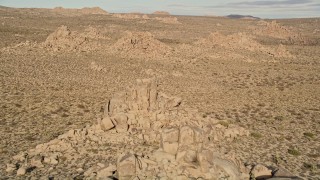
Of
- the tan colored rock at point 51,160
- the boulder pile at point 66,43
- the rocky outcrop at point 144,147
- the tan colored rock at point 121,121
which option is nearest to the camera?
the rocky outcrop at point 144,147

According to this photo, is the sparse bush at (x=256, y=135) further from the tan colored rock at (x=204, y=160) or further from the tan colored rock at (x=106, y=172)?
the tan colored rock at (x=106, y=172)

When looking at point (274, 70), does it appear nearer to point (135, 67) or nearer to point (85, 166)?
point (135, 67)

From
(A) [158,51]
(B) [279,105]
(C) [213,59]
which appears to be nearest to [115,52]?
(A) [158,51]

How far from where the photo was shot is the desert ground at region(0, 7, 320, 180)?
20506mm

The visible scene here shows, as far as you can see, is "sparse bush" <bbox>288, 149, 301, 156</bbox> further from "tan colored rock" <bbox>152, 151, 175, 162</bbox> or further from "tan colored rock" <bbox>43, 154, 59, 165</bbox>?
"tan colored rock" <bbox>43, 154, 59, 165</bbox>

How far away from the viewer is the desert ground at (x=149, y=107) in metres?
20.5

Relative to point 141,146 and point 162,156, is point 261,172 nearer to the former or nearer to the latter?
point 162,156

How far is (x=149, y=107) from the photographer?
2709 cm

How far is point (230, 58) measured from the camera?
206 feet

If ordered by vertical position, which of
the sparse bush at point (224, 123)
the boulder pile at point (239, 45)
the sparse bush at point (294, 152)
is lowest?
the sparse bush at point (294, 152)

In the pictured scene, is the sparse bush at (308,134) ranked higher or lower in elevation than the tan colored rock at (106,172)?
lower

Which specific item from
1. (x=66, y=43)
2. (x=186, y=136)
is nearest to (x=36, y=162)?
(x=186, y=136)

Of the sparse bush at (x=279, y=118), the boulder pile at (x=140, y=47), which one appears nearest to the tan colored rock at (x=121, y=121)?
the sparse bush at (x=279, y=118)

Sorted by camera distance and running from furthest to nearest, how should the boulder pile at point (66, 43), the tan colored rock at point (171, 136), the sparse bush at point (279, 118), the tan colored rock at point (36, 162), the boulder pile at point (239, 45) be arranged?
1. the boulder pile at point (239, 45)
2. the boulder pile at point (66, 43)
3. the sparse bush at point (279, 118)
4. the tan colored rock at point (36, 162)
5. the tan colored rock at point (171, 136)
